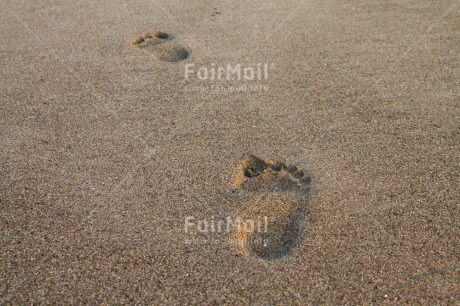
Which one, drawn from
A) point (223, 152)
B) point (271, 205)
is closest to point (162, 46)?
point (223, 152)

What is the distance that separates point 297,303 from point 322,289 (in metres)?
0.11

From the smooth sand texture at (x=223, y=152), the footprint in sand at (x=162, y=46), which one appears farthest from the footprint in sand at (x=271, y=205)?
the footprint in sand at (x=162, y=46)

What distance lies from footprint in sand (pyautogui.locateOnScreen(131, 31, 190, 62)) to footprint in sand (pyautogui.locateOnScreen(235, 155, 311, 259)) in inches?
47.3

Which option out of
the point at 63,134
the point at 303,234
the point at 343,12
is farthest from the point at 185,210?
the point at 343,12

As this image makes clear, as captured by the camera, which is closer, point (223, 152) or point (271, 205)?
point (271, 205)

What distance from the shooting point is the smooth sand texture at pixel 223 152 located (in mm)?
1651

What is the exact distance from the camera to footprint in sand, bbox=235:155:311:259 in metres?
1.77

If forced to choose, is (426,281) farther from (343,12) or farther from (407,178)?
(343,12)

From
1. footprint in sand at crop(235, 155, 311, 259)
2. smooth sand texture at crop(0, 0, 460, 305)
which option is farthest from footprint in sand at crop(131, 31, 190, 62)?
footprint in sand at crop(235, 155, 311, 259)

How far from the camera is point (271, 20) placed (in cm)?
361

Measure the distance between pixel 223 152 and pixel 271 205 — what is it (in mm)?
461

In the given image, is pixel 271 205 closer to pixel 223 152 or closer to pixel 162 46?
pixel 223 152

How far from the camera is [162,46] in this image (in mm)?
3242

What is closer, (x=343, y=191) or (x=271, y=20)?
(x=343, y=191)
